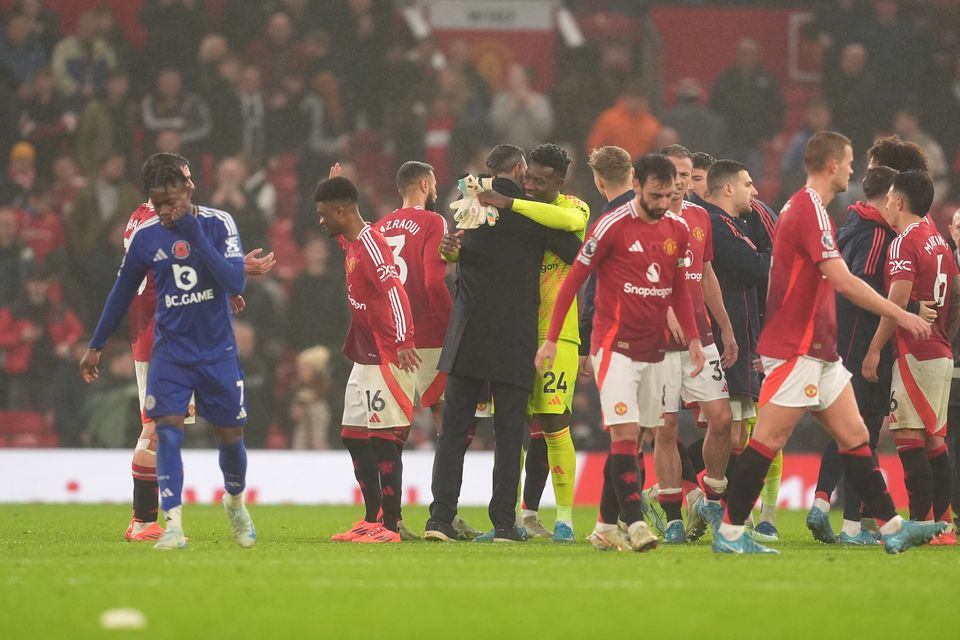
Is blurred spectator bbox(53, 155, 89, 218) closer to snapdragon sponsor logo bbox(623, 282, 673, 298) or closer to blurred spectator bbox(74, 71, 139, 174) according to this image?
blurred spectator bbox(74, 71, 139, 174)

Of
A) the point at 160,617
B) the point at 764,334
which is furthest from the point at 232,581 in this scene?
the point at 764,334

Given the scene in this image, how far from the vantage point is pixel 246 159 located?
18734 mm

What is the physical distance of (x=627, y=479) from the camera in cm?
774

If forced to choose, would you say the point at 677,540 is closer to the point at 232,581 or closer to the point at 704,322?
the point at 704,322

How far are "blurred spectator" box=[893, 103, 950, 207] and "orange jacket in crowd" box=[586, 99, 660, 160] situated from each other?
10.4 ft

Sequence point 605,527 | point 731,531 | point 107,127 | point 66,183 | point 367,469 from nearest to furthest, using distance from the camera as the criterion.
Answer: point 731,531, point 605,527, point 367,469, point 66,183, point 107,127

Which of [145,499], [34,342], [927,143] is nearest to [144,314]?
[145,499]

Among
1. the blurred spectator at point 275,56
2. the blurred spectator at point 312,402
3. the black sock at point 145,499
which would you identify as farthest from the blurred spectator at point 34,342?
the black sock at point 145,499

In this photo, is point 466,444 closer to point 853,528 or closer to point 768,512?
point 768,512

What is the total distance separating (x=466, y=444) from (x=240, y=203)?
9975mm

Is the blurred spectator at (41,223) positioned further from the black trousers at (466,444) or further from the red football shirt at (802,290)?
the red football shirt at (802,290)

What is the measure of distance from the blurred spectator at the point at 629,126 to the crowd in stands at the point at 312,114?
0.03m

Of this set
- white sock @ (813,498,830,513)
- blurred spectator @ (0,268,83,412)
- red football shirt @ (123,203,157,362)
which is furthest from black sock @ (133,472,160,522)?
blurred spectator @ (0,268,83,412)

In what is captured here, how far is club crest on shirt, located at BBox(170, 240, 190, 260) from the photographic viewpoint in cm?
797
